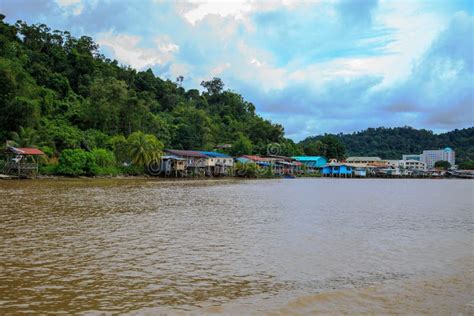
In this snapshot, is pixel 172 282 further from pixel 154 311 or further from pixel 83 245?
pixel 83 245

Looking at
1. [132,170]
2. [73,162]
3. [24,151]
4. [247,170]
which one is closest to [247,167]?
[247,170]

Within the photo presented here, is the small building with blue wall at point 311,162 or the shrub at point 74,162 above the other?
the small building with blue wall at point 311,162

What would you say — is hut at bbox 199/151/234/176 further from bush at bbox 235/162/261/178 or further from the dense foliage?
the dense foliage

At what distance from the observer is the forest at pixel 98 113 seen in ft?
151

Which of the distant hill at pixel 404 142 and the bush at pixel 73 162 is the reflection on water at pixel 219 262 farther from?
the distant hill at pixel 404 142

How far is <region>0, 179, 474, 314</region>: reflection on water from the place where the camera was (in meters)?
7.27

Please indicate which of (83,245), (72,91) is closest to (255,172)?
(72,91)

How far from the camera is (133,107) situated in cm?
6247

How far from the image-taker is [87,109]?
5744 centimetres

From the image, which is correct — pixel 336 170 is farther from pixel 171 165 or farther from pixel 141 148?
pixel 141 148

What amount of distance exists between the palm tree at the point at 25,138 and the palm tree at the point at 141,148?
12501 mm

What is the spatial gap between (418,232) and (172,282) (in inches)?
456

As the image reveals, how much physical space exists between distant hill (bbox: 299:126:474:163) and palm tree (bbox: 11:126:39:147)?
13897 cm

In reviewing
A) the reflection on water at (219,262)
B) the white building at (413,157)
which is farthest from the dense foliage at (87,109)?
the white building at (413,157)
